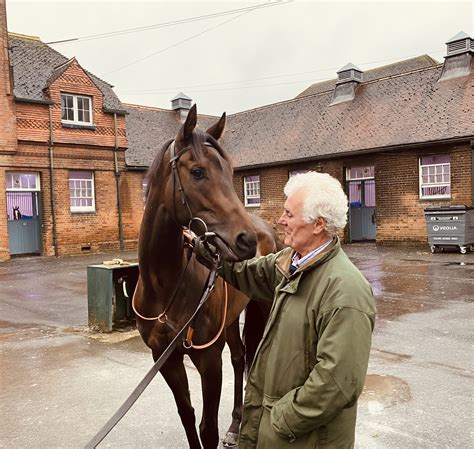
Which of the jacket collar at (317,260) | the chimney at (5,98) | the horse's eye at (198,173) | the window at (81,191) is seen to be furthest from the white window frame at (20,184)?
the jacket collar at (317,260)

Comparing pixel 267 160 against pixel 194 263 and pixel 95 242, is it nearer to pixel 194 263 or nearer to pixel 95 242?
pixel 95 242

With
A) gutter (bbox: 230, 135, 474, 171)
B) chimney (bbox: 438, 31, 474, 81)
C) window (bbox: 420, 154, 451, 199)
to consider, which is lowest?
window (bbox: 420, 154, 451, 199)

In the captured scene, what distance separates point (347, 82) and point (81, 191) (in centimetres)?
1328

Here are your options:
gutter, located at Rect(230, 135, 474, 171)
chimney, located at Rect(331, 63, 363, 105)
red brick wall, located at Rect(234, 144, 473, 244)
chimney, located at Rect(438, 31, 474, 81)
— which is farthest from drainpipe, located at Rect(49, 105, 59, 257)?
chimney, located at Rect(438, 31, 474, 81)

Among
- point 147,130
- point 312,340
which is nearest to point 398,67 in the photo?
point 147,130

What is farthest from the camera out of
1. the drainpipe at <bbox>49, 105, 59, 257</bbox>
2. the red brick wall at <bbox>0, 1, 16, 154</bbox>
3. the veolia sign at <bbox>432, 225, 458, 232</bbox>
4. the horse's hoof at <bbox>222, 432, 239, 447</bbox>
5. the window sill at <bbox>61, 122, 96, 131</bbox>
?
the window sill at <bbox>61, 122, 96, 131</bbox>

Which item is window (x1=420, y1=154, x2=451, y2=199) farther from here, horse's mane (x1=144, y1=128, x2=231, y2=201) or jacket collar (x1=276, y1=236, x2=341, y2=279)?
jacket collar (x1=276, y1=236, x2=341, y2=279)

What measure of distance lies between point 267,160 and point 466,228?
33.1ft

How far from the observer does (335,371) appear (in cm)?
167

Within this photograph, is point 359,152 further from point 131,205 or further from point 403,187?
point 131,205

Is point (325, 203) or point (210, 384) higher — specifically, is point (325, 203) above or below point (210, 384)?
above

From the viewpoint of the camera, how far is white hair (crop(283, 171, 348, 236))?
1.91 metres

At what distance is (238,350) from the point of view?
437 cm

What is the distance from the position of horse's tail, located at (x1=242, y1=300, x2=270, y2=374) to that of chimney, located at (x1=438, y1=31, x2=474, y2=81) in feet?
59.5
